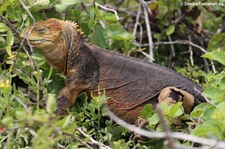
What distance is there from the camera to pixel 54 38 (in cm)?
485

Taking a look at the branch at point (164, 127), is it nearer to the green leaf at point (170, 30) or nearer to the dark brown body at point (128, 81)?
the dark brown body at point (128, 81)

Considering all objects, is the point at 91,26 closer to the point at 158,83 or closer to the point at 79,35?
the point at 79,35

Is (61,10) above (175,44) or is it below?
above

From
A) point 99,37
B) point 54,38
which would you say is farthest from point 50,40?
point 99,37

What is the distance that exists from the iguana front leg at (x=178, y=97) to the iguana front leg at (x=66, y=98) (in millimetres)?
681

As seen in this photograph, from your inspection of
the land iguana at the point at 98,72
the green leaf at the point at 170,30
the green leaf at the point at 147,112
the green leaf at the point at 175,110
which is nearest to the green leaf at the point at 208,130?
the green leaf at the point at 175,110

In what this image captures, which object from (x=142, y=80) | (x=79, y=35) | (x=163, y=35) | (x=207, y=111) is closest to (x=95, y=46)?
(x=79, y=35)

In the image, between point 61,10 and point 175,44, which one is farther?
point 175,44

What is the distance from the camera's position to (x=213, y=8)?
5.94m

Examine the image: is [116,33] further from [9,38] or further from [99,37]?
[9,38]

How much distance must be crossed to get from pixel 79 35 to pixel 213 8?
1.63 metres

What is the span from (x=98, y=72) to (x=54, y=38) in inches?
17.4

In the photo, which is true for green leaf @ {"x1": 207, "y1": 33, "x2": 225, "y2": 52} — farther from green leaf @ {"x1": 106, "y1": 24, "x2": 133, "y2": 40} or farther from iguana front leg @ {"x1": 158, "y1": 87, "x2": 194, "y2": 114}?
iguana front leg @ {"x1": 158, "y1": 87, "x2": 194, "y2": 114}

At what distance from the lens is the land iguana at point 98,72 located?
4781 mm
